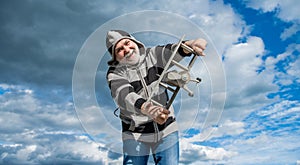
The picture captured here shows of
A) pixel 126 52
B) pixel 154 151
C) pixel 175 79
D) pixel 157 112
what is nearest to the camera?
pixel 157 112

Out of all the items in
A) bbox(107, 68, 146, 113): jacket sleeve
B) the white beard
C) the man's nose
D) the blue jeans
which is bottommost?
the blue jeans

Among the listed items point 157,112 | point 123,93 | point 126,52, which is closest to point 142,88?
point 123,93

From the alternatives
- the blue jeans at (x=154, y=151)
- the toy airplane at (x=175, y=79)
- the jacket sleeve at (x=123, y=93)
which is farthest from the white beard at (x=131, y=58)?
the blue jeans at (x=154, y=151)

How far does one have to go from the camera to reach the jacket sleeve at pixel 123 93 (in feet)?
8.02

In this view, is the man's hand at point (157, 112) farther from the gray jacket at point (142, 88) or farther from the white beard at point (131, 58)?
the white beard at point (131, 58)

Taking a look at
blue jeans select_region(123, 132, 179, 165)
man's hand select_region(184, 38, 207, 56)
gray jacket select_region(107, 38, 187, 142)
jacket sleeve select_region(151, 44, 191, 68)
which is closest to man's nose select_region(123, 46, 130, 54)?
gray jacket select_region(107, 38, 187, 142)

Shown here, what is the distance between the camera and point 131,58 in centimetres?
264

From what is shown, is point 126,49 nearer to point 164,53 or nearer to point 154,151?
point 164,53

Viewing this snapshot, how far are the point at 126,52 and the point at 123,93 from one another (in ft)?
1.01

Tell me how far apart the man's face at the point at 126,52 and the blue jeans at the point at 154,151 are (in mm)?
610

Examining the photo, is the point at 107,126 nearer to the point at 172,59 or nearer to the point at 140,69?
the point at 140,69

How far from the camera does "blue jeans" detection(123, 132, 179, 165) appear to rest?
269cm

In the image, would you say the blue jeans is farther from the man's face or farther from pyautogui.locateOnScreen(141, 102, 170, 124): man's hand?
the man's face

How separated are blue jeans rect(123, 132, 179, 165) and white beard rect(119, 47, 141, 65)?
59 centimetres
